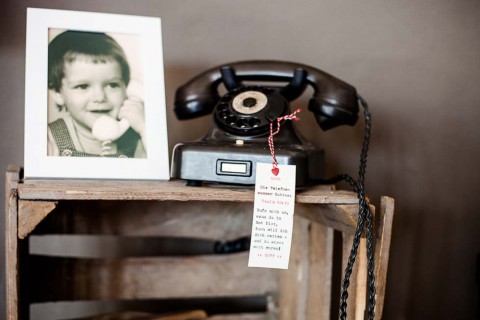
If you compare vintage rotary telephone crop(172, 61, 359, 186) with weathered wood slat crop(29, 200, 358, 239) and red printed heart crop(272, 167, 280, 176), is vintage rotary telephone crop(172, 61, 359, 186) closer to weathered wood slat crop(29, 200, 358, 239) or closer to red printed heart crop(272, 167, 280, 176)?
red printed heart crop(272, 167, 280, 176)

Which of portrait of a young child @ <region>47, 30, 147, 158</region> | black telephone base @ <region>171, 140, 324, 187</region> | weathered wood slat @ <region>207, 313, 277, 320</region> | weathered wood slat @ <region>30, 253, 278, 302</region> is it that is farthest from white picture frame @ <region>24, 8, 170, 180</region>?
weathered wood slat @ <region>207, 313, 277, 320</region>

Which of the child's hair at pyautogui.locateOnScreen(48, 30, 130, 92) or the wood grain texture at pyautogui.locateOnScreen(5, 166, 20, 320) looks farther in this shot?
the child's hair at pyautogui.locateOnScreen(48, 30, 130, 92)

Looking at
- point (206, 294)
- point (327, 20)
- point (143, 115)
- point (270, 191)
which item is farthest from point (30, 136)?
point (327, 20)

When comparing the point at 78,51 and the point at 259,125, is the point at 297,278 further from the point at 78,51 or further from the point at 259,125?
the point at 78,51

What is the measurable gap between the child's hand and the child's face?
0.01 meters

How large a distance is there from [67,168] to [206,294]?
0.52 metres

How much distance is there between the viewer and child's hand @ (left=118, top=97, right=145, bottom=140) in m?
1.02

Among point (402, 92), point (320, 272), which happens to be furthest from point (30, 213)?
point (402, 92)

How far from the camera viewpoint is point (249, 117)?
990 mm

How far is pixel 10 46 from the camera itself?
4.02 ft

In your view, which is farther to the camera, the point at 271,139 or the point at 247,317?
the point at 247,317

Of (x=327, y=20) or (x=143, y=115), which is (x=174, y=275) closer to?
(x=143, y=115)

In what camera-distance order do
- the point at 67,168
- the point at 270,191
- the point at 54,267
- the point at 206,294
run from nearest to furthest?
the point at 270,191 < the point at 67,168 < the point at 54,267 < the point at 206,294

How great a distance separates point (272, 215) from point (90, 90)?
0.43 m
